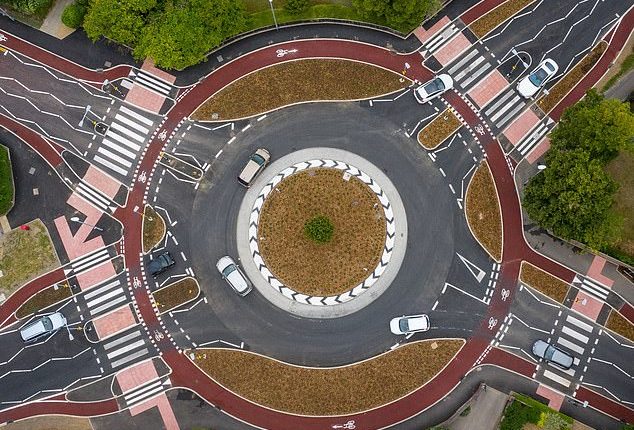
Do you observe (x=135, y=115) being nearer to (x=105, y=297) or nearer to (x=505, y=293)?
(x=105, y=297)

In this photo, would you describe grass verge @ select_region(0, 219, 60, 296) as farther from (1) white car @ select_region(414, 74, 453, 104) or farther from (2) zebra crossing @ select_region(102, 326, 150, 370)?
(1) white car @ select_region(414, 74, 453, 104)

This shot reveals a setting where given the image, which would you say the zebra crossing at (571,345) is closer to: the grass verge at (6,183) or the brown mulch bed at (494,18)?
the brown mulch bed at (494,18)

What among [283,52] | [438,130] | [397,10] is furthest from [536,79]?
[283,52]

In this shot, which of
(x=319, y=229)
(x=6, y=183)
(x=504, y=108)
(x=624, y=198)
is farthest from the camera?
(x=504, y=108)

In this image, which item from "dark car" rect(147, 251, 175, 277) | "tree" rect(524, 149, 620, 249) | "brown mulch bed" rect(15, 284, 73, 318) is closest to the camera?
"tree" rect(524, 149, 620, 249)

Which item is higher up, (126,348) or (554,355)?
(554,355)

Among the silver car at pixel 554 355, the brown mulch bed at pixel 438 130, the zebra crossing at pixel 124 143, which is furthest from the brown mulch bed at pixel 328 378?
the zebra crossing at pixel 124 143

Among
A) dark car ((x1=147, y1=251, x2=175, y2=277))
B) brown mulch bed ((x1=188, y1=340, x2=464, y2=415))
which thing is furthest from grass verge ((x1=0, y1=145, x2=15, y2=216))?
brown mulch bed ((x1=188, y1=340, x2=464, y2=415))
